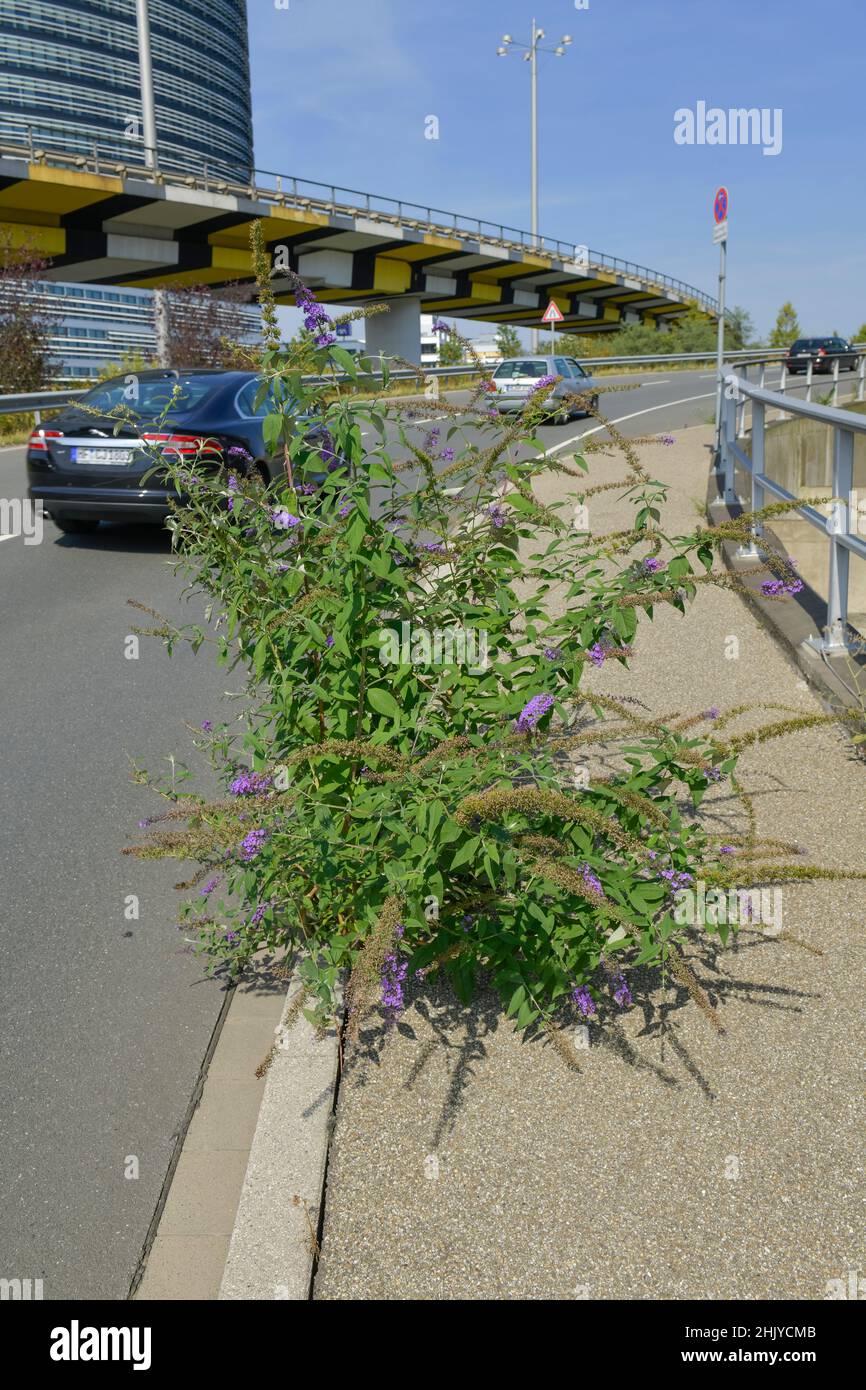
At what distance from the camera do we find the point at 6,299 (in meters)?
29.8

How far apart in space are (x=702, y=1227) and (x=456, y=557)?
1965 mm

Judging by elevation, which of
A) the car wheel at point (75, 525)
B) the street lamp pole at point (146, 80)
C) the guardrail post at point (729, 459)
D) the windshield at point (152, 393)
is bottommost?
the car wheel at point (75, 525)

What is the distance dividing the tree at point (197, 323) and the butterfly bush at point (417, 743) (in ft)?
108

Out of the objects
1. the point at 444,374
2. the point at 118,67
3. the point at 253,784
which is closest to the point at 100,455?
the point at 253,784

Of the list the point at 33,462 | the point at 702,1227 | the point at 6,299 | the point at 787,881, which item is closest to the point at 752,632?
the point at 787,881

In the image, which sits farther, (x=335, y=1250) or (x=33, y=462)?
(x=33, y=462)

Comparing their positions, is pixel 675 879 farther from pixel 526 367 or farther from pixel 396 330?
pixel 396 330

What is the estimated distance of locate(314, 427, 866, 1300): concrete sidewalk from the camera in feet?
8.41

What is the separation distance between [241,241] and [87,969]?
4643 centimetres

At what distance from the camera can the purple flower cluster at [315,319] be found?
10.8 ft

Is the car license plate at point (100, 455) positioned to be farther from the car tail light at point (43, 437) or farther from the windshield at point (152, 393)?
the windshield at point (152, 393)

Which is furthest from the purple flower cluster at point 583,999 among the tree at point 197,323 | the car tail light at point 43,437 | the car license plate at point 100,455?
the tree at point 197,323
